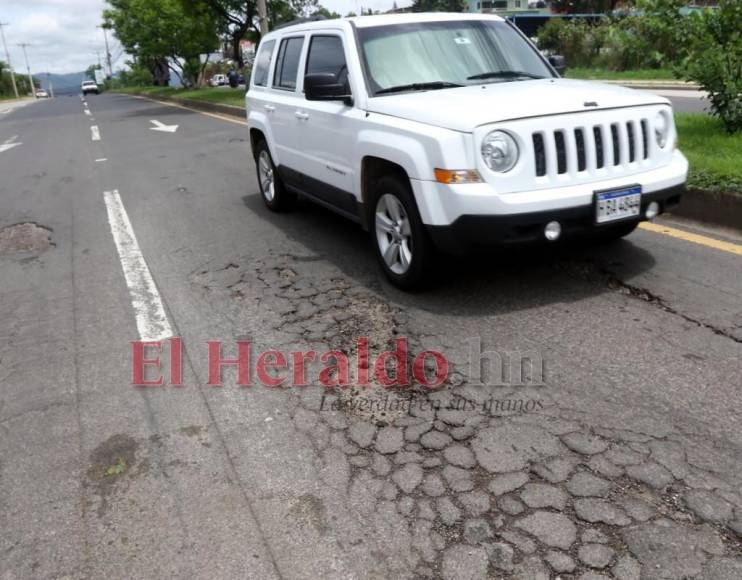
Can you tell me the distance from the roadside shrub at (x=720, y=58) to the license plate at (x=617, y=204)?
163 inches

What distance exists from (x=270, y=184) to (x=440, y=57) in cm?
284

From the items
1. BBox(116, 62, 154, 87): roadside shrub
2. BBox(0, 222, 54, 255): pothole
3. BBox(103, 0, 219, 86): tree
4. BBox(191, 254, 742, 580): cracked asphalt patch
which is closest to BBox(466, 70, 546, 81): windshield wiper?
BBox(191, 254, 742, 580): cracked asphalt patch

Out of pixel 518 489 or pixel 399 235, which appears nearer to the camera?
pixel 518 489

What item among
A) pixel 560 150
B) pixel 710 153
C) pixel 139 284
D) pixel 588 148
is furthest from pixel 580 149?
pixel 710 153

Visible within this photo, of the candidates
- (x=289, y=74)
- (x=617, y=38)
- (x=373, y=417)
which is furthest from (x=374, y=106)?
(x=617, y=38)

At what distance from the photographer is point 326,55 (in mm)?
5480

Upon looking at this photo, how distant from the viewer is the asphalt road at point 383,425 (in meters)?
2.39

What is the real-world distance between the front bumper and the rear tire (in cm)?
321

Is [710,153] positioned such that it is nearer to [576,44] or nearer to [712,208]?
[712,208]

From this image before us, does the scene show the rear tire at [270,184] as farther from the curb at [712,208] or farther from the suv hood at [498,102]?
the curb at [712,208]

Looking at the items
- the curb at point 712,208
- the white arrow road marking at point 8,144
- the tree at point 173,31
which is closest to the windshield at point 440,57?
the curb at point 712,208

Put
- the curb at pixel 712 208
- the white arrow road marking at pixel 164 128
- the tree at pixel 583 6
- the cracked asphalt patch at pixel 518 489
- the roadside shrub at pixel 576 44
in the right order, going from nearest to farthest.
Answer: the cracked asphalt patch at pixel 518 489
the curb at pixel 712 208
the white arrow road marking at pixel 164 128
the roadside shrub at pixel 576 44
the tree at pixel 583 6

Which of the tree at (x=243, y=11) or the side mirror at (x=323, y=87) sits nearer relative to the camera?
the side mirror at (x=323, y=87)

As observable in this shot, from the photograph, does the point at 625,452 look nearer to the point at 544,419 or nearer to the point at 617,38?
the point at 544,419
